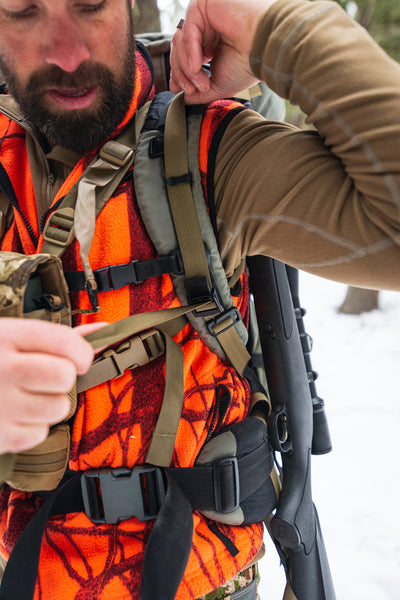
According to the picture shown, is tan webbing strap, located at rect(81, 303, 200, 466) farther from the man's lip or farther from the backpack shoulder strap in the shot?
the man's lip

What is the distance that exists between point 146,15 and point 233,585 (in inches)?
117

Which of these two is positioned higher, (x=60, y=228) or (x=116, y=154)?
(x=116, y=154)

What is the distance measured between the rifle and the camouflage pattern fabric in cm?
22

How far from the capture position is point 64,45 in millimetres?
1071

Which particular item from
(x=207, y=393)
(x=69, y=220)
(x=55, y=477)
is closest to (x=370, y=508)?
(x=207, y=393)

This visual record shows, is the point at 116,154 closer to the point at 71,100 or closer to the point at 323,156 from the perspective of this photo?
the point at 71,100

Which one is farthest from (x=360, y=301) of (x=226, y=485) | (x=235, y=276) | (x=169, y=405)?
(x=169, y=405)

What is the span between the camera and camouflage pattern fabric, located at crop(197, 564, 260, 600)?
1249 millimetres

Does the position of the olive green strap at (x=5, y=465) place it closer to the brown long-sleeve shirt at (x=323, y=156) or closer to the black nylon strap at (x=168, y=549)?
the black nylon strap at (x=168, y=549)

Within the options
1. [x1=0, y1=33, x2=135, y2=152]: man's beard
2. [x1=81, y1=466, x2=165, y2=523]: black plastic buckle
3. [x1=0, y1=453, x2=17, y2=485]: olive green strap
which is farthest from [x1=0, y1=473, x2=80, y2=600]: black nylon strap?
[x1=0, y1=33, x2=135, y2=152]: man's beard

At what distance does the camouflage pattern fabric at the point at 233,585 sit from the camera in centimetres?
125

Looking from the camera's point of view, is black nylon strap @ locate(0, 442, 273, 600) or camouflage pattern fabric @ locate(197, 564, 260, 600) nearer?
black nylon strap @ locate(0, 442, 273, 600)

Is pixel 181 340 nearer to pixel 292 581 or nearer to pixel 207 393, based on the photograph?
pixel 207 393

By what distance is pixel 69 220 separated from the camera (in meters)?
1.15
